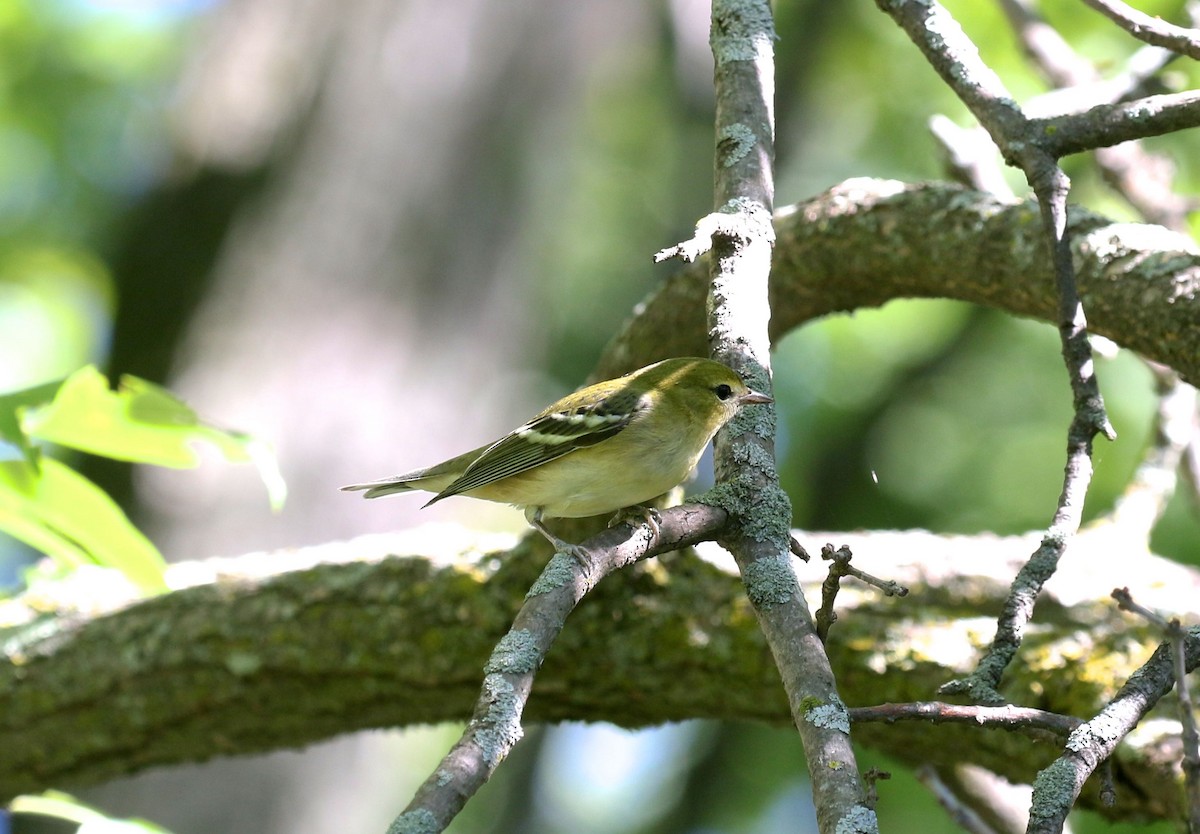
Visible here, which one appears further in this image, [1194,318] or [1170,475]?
[1170,475]

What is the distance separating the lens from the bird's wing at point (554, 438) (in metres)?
3.54

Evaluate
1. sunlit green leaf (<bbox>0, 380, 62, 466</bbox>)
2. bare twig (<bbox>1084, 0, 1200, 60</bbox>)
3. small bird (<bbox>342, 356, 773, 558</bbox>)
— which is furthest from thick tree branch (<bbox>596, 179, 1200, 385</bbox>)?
sunlit green leaf (<bbox>0, 380, 62, 466</bbox>)

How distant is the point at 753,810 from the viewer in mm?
10008

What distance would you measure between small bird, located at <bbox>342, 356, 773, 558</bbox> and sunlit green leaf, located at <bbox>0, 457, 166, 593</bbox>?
1.06 metres

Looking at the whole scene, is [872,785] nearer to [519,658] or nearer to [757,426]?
[519,658]

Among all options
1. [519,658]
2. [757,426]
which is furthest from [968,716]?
[757,426]

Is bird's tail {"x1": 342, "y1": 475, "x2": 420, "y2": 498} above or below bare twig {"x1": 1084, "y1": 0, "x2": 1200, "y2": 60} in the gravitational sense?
below

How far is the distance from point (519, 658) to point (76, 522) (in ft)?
4.14

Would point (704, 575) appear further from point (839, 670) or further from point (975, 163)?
point (975, 163)

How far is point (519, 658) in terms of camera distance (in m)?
1.80

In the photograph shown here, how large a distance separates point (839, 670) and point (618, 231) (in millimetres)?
9254

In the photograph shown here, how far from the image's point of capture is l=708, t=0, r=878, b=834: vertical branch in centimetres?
176

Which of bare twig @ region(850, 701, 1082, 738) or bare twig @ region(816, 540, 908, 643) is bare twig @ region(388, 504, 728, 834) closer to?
bare twig @ region(816, 540, 908, 643)

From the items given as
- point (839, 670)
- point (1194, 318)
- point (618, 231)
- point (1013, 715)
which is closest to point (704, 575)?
point (839, 670)
